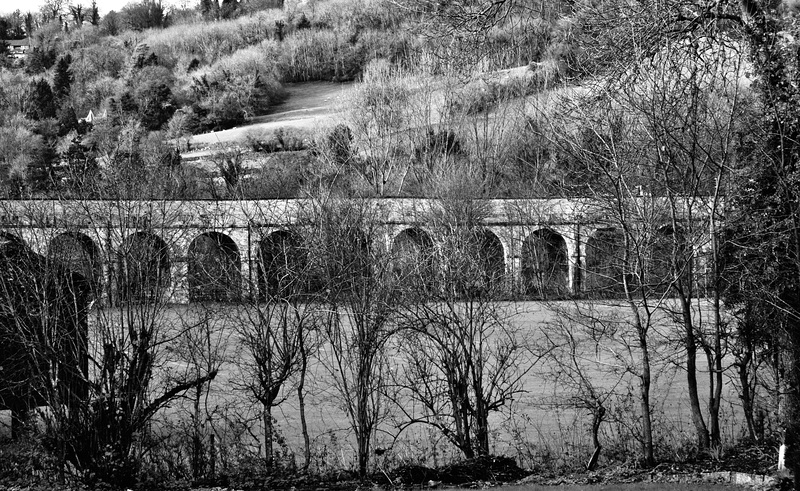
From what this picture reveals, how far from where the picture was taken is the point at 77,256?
34.8 ft

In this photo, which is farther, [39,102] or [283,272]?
[39,102]

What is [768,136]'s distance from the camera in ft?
30.6

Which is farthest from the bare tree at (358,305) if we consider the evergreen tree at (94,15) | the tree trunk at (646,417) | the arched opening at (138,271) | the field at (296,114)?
the evergreen tree at (94,15)

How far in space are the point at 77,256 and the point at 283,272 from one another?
125 inches

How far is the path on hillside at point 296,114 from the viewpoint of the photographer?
242 feet

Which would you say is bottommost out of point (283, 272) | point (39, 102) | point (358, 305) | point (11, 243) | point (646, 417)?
point (646, 417)

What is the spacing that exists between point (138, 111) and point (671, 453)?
8671 cm

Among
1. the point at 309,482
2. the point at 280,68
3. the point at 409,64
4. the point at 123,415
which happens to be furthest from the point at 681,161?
the point at 280,68

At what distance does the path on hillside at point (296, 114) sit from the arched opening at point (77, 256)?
5487 centimetres

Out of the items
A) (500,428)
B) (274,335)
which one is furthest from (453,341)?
(500,428)

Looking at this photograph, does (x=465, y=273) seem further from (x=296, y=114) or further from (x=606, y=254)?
(x=296, y=114)

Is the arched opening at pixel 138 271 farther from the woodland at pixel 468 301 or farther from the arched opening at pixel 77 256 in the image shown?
the arched opening at pixel 77 256

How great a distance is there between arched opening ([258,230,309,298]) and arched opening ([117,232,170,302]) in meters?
1.47

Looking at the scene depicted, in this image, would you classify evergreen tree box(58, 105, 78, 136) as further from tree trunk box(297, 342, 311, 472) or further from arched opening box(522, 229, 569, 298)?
tree trunk box(297, 342, 311, 472)
